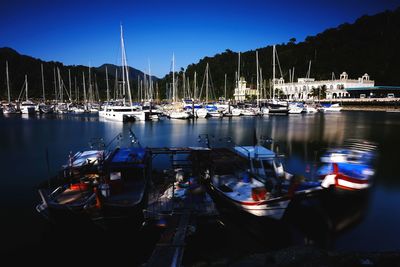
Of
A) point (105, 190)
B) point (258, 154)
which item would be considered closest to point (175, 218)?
point (105, 190)

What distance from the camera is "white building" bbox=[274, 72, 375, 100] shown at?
561 ft

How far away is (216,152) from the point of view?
28.5 metres

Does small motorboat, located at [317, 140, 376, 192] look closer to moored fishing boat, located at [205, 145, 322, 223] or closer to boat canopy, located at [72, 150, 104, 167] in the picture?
moored fishing boat, located at [205, 145, 322, 223]

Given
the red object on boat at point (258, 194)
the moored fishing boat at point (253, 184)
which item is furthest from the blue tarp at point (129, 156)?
the red object on boat at point (258, 194)

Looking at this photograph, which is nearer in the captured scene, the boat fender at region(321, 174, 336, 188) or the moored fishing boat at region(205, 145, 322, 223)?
→ the moored fishing boat at region(205, 145, 322, 223)

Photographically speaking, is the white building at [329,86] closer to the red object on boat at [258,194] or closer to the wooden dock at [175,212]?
the wooden dock at [175,212]

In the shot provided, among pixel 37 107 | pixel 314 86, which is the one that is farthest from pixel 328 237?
pixel 314 86

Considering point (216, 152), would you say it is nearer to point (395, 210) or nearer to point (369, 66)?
point (395, 210)

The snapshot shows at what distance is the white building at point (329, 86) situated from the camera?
171125 millimetres

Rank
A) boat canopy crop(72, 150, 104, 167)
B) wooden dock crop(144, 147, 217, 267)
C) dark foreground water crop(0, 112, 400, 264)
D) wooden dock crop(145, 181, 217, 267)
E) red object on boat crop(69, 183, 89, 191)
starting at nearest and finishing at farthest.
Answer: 1. wooden dock crop(145, 181, 217, 267)
2. wooden dock crop(144, 147, 217, 267)
3. dark foreground water crop(0, 112, 400, 264)
4. red object on boat crop(69, 183, 89, 191)
5. boat canopy crop(72, 150, 104, 167)

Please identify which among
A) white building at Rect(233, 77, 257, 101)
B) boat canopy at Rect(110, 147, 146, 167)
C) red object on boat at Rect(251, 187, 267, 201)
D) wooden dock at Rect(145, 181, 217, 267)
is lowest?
wooden dock at Rect(145, 181, 217, 267)

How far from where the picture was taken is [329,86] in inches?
6870

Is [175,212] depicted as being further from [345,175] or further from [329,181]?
[345,175]

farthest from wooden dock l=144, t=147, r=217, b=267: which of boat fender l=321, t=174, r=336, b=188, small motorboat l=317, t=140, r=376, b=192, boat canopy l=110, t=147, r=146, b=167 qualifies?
small motorboat l=317, t=140, r=376, b=192
